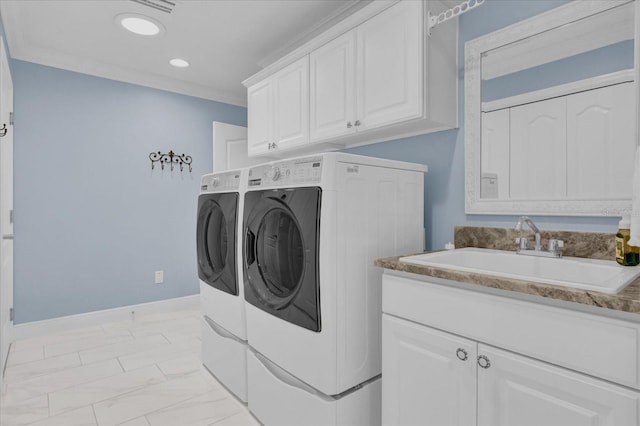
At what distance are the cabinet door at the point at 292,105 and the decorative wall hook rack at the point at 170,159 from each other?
4.99 ft

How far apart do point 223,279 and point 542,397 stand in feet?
5.45

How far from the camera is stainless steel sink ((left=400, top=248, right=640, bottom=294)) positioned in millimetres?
1033

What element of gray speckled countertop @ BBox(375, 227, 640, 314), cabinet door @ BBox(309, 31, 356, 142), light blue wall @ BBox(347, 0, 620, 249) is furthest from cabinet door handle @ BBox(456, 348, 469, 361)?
cabinet door @ BBox(309, 31, 356, 142)

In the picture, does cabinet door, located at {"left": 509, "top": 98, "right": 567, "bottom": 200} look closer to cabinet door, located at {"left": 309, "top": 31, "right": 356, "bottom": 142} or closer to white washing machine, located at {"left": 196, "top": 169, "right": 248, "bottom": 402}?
cabinet door, located at {"left": 309, "top": 31, "right": 356, "bottom": 142}

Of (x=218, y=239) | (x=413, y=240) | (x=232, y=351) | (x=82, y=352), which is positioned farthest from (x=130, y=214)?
(x=413, y=240)

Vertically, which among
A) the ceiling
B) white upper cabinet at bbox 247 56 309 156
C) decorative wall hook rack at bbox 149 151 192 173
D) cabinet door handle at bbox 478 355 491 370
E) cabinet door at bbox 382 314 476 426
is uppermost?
the ceiling

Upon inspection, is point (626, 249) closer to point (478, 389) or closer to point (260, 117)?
point (478, 389)

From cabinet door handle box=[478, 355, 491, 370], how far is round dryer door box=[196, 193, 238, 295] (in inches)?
51.8

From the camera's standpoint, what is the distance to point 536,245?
1.53m

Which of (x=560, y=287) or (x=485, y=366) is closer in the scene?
(x=560, y=287)

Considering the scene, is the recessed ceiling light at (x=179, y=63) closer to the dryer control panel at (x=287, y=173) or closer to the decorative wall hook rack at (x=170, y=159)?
the decorative wall hook rack at (x=170, y=159)

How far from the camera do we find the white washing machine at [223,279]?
1.99m

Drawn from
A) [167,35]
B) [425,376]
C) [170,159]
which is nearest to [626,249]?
[425,376]

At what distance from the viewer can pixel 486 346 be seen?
111cm
